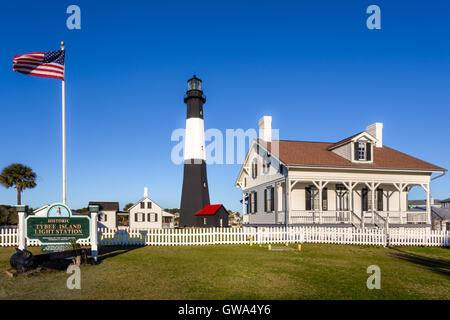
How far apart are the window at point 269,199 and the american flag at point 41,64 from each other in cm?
1528

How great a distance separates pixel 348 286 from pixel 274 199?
1563 cm

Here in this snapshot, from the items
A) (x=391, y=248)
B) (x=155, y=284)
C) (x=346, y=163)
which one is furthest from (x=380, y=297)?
(x=346, y=163)

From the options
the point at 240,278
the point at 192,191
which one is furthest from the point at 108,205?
the point at 240,278

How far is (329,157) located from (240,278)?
1621 cm

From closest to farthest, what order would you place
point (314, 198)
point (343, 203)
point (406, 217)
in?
point (406, 217) < point (314, 198) < point (343, 203)

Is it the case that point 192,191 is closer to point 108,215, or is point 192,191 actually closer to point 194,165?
point 194,165

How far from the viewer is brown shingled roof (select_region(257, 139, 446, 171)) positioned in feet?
72.8

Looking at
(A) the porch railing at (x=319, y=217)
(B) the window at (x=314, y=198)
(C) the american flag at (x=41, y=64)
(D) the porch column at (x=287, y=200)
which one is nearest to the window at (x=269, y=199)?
(B) the window at (x=314, y=198)

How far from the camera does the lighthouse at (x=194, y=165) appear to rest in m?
36.5

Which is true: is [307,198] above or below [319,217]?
above

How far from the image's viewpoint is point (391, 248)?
17.9m

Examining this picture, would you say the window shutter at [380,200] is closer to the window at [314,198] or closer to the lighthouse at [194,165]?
the window at [314,198]

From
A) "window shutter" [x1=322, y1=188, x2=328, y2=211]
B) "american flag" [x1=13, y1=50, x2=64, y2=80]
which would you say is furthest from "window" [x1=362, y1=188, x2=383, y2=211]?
"american flag" [x1=13, y1=50, x2=64, y2=80]

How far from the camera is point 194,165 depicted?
120 feet
